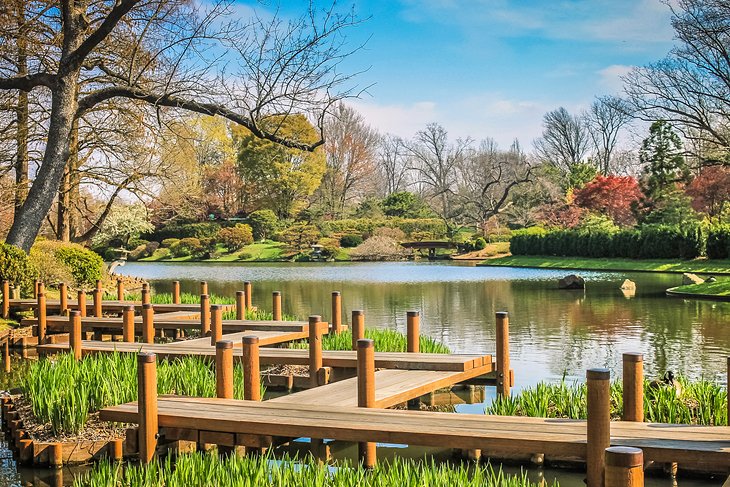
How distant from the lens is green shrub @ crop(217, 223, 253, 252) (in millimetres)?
62438

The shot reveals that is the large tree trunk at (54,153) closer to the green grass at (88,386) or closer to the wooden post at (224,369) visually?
the green grass at (88,386)

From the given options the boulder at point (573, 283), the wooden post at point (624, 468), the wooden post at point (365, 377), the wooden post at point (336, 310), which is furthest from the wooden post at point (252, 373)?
the boulder at point (573, 283)

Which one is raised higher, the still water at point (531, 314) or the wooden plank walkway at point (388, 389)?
the wooden plank walkway at point (388, 389)

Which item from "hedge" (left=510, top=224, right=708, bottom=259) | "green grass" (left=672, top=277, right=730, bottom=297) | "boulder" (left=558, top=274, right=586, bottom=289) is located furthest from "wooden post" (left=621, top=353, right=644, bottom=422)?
"hedge" (left=510, top=224, right=708, bottom=259)

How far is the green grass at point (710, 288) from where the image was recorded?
2811 centimetres

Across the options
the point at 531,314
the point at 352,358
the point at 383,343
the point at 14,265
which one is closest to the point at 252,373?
the point at 352,358

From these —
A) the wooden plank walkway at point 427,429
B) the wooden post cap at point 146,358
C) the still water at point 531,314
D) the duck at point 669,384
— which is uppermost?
the wooden post cap at point 146,358

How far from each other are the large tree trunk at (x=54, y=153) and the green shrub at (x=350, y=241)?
4218 centimetres

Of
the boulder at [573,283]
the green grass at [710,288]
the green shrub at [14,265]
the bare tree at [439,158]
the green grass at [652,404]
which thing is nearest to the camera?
the green grass at [652,404]

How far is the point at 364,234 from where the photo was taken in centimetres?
6294

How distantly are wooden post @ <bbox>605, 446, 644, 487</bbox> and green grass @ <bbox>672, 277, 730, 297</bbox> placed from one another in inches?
1013

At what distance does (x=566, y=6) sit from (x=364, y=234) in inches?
1117

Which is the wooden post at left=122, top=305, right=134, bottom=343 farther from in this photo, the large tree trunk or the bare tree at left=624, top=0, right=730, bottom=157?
the bare tree at left=624, top=0, right=730, bottom=157

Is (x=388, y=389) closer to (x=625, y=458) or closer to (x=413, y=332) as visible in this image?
(x=413, y=332)
